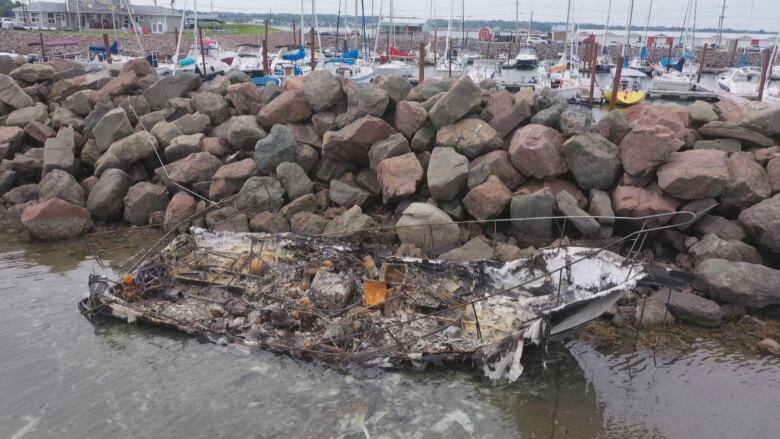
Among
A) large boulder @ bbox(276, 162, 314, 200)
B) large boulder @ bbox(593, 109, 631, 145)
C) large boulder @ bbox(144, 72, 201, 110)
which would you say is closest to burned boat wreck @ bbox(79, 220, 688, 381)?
large boulder @ bbox(276, 162, 314, 200)

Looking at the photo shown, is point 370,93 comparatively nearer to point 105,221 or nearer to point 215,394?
point 105,221

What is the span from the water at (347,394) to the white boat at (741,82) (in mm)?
33535

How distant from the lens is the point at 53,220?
1426cm

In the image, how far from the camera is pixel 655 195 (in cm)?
1233

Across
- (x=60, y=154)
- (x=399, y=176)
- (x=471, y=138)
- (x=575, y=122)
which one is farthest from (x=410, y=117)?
(x=60, y=154)

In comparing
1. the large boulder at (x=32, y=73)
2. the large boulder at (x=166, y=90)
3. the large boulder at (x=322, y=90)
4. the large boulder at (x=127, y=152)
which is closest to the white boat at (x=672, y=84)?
the large boulder at (x=322, y=90)

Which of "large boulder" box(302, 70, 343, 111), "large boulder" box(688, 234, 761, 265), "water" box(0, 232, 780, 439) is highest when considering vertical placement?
"large boulder" box(302, 70, 343, 111)

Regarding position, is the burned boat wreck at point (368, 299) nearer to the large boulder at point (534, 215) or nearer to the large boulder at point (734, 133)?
the large boulder at point (534, 215)

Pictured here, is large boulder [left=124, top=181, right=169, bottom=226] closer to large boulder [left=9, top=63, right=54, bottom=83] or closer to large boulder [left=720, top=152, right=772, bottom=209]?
large boulder [left=9, top=63, right=54, bottom=83]

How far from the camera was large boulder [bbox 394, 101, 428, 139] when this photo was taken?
14758mm

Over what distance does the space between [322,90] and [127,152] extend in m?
5.68

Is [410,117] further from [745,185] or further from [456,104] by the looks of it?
[745,185]

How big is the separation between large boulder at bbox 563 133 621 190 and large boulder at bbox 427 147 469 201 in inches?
94.1

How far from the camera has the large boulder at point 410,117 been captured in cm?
1476
